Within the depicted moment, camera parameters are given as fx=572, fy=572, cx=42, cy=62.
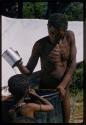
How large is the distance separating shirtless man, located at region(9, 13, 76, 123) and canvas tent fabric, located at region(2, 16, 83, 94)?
7 centimetres

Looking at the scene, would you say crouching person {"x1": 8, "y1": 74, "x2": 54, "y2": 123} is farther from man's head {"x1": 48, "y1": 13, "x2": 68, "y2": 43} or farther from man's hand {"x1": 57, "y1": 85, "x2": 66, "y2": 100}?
man's head {"x1": 48, "y1": 13, "x2": 68, "y2": 43}

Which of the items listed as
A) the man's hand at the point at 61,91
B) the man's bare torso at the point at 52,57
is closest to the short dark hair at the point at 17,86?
the man's bare torso at the point at 52,57

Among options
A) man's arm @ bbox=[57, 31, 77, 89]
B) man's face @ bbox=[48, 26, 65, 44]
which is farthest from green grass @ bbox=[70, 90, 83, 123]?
man's face @ bbox=[48, 26, 65, 44]

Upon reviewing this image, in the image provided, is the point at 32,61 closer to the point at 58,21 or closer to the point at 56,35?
the point at 56,35

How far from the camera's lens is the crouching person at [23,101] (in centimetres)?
720

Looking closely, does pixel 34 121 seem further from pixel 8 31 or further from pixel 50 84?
pixel 8 31

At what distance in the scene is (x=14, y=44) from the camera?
24.2 feet

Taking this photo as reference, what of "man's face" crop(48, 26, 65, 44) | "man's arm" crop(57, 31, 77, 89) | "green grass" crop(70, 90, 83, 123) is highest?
"man's face" crop(48, 26, 65, 44)

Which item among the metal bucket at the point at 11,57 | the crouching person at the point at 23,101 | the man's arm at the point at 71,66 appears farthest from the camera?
the man's arm at the point at 71,66

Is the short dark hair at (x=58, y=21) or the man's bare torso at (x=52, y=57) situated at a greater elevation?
the short dark hair at (x=58, y=21)

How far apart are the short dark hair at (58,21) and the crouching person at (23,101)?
0.80 meters

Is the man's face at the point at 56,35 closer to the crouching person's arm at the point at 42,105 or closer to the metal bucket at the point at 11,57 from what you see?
the metal bucket at the point at 11,57

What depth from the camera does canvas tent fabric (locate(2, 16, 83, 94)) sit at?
735 centimetres

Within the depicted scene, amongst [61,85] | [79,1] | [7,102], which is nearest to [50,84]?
[61,85]
